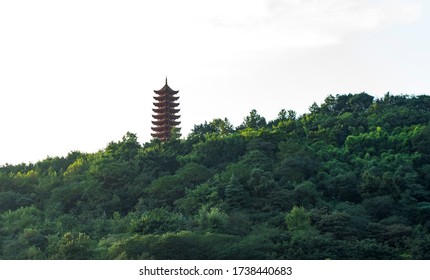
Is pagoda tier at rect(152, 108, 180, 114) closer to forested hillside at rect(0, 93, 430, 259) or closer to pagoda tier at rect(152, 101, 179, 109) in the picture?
pagoda tier at rect(152, 101, 179, 109)

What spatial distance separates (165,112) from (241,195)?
24.2m

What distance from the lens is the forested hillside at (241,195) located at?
27625 millimetres

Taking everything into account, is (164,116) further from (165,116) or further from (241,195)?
(241,195)

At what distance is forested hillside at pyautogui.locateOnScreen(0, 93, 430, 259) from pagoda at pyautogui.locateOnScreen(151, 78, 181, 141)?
2.98 meters

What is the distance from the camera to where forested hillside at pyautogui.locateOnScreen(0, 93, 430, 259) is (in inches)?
1088

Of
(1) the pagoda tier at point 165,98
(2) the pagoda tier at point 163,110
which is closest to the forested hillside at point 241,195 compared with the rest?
(2) the pagoda tier at point 163,110

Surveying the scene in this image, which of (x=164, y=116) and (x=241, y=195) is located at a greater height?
(x=164, y=116)

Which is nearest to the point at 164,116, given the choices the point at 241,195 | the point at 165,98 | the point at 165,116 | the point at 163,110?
the point at 165,116

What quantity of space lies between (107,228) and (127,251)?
24.5ft

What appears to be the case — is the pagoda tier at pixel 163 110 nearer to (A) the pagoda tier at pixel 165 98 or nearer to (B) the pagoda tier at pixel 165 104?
(B) the pagoda tier at pixel 165 104

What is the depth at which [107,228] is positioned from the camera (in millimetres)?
33625

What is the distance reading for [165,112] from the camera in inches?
2296

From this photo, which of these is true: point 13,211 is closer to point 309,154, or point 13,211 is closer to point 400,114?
point 309,154

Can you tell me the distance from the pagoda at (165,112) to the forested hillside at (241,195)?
2.98m
